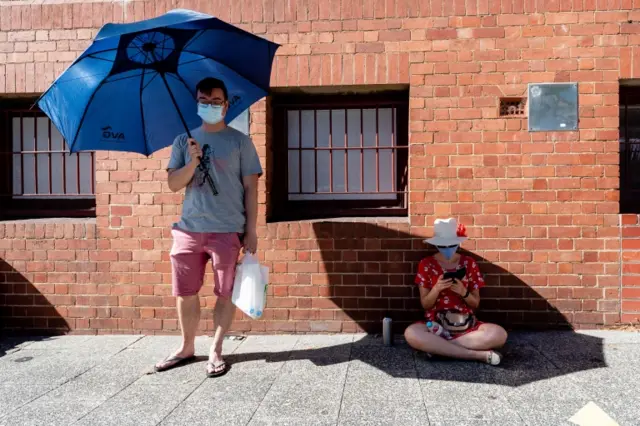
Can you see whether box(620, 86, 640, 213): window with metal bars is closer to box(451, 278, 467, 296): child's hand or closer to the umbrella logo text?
box(451, 278, 467, 296): child's hand

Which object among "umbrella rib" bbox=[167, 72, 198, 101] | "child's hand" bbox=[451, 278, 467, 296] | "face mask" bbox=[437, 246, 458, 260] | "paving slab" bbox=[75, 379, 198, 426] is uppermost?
"umbrella rib" bbox=[167, 72, 198, 101]

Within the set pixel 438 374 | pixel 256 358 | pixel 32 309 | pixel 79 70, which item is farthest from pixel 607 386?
pixel 32 309

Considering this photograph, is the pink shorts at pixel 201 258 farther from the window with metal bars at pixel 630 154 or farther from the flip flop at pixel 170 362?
the window with metal bars at pixel 630 154

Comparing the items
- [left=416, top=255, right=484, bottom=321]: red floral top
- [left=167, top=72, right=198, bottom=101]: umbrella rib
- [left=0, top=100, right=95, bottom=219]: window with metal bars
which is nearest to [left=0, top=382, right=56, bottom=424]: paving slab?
[left=0, top=100, right=95, bottom=219]: window with metal bars

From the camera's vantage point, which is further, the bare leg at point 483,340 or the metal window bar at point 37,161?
the metal window bar at point 37,161

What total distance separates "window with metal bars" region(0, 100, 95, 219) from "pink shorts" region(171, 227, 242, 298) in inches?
68.4

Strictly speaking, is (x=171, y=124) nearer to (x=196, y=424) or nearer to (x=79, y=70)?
(x=79, y=70)

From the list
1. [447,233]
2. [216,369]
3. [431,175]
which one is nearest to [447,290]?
[447,233]

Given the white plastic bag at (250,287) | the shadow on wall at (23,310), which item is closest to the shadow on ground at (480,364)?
the white plastic bag at (250,287)

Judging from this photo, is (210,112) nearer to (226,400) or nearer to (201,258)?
(201,258)

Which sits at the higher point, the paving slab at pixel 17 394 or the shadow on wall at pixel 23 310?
the shadow on wall at pixel 23 310

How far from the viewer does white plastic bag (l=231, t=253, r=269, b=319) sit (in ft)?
11.6

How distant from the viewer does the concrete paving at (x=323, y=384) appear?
115 inches

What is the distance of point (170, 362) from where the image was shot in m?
Answer: 3.75
